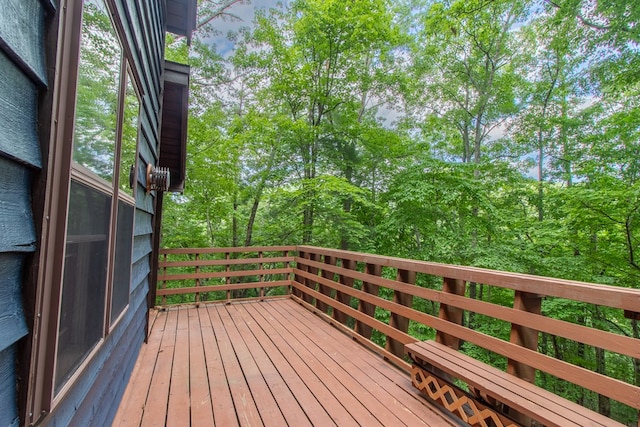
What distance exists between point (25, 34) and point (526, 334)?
2.09 meters

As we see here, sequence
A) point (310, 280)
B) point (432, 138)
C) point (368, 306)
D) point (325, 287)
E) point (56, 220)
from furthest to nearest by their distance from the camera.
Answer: point (432, 138)
point (310, 280)
point (325, 287)
point (368, 306)
point (56, 220)

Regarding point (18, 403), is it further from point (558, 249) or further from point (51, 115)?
point (558, 249)

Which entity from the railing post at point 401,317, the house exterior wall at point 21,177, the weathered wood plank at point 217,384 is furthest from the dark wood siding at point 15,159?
the railing post at point 401,317

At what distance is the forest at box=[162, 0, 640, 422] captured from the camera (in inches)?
228

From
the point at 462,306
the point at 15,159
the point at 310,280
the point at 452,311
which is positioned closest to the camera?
the point at 15,159

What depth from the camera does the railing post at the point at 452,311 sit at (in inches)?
75.9

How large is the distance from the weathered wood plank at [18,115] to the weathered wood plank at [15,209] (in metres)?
0.02

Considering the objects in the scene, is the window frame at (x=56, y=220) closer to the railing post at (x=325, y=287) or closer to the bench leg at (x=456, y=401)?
the bench leg at (x=456, y=401)

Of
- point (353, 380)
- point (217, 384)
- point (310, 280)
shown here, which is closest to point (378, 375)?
point (353, 380)

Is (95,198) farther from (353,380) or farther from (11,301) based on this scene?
(353,380)

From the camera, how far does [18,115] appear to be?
540 mm

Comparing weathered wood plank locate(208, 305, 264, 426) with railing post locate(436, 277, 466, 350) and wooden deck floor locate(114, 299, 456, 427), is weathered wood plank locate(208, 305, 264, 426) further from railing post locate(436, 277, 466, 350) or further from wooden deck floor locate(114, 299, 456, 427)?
railing post locate(436, 277, 466, 350)

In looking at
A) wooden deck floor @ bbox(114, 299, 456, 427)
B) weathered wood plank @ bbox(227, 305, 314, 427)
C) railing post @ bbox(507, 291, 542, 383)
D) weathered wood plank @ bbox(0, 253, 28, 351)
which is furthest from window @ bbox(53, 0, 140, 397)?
railing post @ bbox(507, 291, 542, 383)

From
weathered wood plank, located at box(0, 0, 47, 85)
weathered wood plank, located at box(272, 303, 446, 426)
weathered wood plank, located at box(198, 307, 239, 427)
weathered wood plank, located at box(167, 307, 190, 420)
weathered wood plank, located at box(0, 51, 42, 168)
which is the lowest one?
weathered wood plank, located at box(167, 307, 190, 420)
